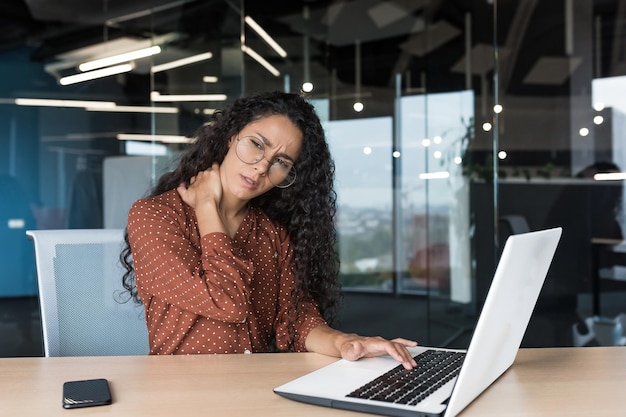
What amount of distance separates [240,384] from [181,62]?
337 centimetres

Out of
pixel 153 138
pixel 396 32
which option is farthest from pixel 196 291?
pixel 396 32

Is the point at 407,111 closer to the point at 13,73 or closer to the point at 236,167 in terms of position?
the point at 13,73

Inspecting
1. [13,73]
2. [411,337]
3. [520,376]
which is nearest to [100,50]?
[13,73]

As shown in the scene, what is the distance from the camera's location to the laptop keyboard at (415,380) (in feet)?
3.67

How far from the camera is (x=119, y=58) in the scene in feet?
14.0

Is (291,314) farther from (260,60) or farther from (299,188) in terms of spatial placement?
(260,60)

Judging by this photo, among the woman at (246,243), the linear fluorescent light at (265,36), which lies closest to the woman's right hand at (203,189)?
the woman at (246,243)

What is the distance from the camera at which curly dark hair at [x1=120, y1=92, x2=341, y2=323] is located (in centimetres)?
193

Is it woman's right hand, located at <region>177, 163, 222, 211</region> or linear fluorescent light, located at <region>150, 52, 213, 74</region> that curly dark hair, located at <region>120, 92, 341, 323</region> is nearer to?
woman's right hand, located at <region>177, 163, 222, 211</region>

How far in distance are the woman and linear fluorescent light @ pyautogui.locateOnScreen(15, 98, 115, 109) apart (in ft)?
7.86

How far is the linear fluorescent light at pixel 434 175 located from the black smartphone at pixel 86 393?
3.48 metres

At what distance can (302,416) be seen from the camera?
1.05 m

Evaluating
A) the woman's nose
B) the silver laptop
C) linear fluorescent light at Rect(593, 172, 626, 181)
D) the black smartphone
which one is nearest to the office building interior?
linear fluorescent light at Rect(593, 172, 626, 181)

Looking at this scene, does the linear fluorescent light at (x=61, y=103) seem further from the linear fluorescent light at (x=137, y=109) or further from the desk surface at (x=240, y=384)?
the desk surface at (x=240, y=384)
